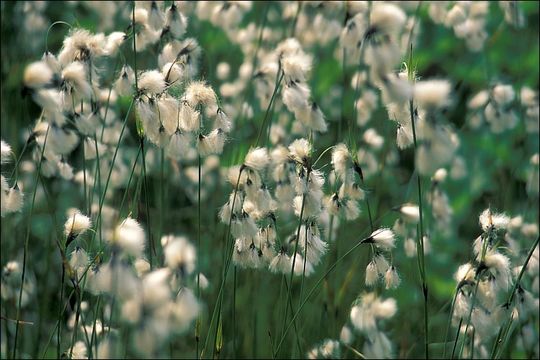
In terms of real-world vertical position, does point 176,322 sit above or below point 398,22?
below

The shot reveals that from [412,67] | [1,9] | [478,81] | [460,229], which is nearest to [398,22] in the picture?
[412,67]

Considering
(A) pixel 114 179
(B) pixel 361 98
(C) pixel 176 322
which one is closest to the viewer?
(C) pixel 176 322

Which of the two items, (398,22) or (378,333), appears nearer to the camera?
(398,22)

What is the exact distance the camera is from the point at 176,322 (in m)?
1.22

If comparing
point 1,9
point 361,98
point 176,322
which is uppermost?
point 1,9

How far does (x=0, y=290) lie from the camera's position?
2.48 meters

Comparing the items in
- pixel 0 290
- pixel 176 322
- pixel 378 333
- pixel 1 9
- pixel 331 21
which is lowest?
pixel 176 322

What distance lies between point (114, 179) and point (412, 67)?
1.43 meters

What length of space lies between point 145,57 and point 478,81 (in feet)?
7.09

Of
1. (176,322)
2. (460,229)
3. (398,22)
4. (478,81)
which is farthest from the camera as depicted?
(478,81)

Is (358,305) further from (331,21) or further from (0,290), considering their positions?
(331,21)

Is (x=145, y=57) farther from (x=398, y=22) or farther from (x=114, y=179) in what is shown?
(x=398, y=22)

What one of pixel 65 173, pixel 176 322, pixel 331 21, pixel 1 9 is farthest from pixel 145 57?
pixel 176 322

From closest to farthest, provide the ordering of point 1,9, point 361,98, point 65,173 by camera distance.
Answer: point 65,173 → point 361,98 → point 1,9
